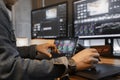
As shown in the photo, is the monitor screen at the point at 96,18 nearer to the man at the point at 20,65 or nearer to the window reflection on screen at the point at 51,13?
the window reflection on screen at the point at 51,13

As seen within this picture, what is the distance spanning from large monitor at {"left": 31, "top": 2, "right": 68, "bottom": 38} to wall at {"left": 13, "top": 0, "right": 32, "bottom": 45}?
388 mm

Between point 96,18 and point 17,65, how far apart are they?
0.84 meters

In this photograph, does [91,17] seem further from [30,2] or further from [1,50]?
[30,2]

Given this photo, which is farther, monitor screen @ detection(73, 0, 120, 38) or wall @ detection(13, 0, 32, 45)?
wall @ detection(13, 0, 32, 45)

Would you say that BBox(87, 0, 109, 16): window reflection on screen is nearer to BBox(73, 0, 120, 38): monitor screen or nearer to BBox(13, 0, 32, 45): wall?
BBox(73, 0, 120, 38): monitor screen

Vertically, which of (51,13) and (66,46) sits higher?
(51,13)

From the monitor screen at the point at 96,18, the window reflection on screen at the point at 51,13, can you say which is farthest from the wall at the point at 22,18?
the monitor screen at the point at 96,18

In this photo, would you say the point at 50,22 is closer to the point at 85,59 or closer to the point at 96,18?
the point at 96,18

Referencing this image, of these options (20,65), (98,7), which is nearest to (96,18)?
(98,7)

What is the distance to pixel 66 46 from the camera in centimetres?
121

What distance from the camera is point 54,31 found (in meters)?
1.58

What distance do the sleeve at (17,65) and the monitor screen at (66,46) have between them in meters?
0.52

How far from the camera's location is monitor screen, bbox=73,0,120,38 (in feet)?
3.87

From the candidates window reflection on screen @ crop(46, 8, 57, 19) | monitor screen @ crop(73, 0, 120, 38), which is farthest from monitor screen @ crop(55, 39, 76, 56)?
window reflection on screen @ crop(46, 8, 57, 19)
